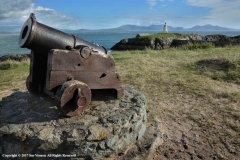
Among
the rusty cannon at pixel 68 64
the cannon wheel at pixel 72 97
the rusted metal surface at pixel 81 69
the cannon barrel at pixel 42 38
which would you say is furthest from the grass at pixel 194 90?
the cannon barrel at pixel 42 38

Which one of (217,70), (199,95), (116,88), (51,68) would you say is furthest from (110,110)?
(217,70)

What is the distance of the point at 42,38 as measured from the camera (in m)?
3.70

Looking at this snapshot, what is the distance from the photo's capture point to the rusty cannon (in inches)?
144

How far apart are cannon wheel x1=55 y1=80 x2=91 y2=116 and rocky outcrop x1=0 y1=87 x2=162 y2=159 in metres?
0.14

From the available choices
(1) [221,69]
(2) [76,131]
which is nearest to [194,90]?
(1) [221,69]

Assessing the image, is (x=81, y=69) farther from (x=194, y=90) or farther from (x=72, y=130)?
(x=194, y=90)

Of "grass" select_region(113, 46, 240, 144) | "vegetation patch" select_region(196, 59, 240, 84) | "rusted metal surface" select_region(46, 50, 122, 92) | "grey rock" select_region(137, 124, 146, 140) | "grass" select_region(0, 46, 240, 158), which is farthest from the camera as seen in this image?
"vegetation patch" select_region(196, 59, 240, 84)

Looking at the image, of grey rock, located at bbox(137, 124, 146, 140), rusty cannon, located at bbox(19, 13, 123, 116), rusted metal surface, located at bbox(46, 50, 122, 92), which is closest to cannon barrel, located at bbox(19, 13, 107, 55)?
rusty cannon, located at bbox(19, 13, 123, 116)

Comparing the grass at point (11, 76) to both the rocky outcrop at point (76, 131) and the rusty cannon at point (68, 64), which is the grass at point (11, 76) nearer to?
the rocky outcrop at point (76, 131)

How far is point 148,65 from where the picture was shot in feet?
33.9

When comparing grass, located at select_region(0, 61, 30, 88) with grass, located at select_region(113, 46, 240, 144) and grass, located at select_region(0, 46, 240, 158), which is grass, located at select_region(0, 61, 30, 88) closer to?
grass, located at select_region(0, 46, 240, 158)

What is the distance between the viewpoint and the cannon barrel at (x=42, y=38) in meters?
3.61

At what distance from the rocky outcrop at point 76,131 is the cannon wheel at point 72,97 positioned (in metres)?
0.14

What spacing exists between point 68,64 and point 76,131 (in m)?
1.02
